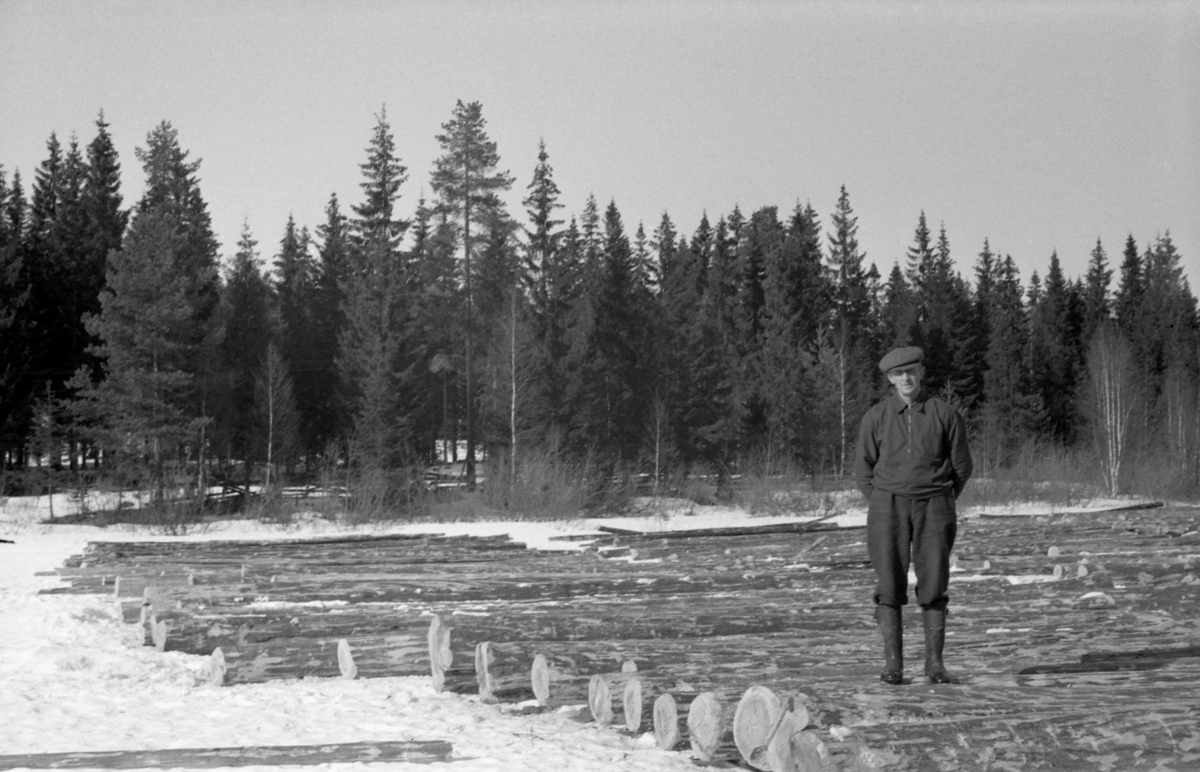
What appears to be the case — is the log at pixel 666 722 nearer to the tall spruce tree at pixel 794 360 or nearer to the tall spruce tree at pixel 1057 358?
the tall spruce tree at pixel 794 360

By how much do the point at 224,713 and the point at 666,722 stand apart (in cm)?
292

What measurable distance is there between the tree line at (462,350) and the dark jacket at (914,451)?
86.8ft

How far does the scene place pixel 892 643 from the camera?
650 cm

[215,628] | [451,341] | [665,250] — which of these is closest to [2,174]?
[451,341]

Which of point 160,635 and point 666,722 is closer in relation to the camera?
point 666,722

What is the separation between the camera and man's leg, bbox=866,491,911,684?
644cm

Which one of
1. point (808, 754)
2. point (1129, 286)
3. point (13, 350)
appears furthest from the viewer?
point (1129, 286)

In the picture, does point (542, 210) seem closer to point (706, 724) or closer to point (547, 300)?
point (547, 300)

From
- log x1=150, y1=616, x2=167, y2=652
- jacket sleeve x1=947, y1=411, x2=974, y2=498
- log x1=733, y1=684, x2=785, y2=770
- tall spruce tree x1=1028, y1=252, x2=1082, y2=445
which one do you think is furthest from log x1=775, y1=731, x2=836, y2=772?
tall spruce tree x1=1028, y1=252, x2=1082, y2=445

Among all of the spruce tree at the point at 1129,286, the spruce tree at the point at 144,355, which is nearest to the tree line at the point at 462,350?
the spruce tree at the point at 144,355

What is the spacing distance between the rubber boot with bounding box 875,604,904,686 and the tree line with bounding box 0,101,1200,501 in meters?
26.6

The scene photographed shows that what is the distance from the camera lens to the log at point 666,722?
6090 millimetres

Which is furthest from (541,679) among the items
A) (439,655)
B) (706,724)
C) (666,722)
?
(706,724)

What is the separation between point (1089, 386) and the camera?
48.0 meters
